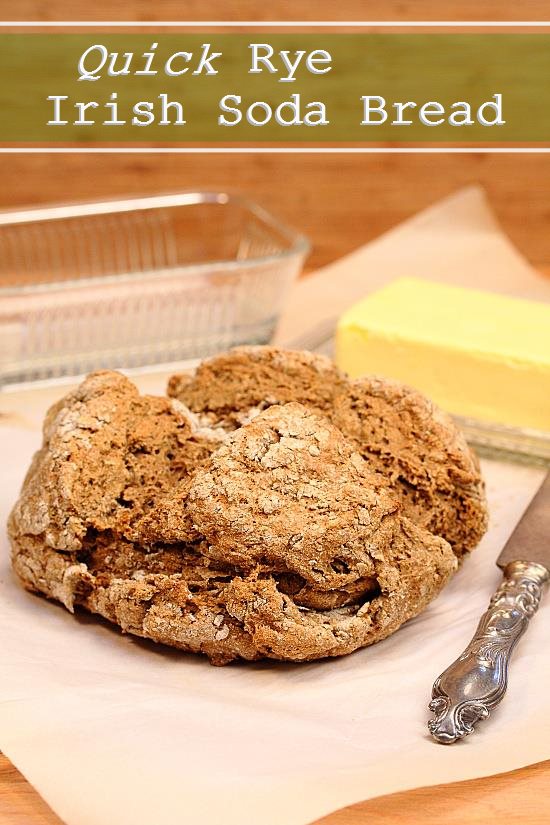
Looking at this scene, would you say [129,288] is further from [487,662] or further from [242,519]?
[487,662]

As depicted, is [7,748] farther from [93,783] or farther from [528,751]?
[528,751]

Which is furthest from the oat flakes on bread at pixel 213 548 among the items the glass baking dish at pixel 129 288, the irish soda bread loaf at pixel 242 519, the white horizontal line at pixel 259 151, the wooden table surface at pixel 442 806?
the white horizontal line at pixel 259 151

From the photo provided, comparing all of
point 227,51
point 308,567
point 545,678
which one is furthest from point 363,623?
point 227,51

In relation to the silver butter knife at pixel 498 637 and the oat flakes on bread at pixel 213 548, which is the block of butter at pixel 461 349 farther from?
the oat flakes on bread at pixel 213 548

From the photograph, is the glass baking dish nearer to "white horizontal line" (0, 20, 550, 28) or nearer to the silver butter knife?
"white horizontal line" (0, 20, 550, 28)

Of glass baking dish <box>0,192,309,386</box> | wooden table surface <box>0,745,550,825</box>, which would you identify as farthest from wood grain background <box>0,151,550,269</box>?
wooden table surface <box>0,745,550,825</box>

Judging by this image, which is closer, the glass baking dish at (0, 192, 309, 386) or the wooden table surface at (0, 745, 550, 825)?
the wooden table surface at (0, 745, 550, 825)
